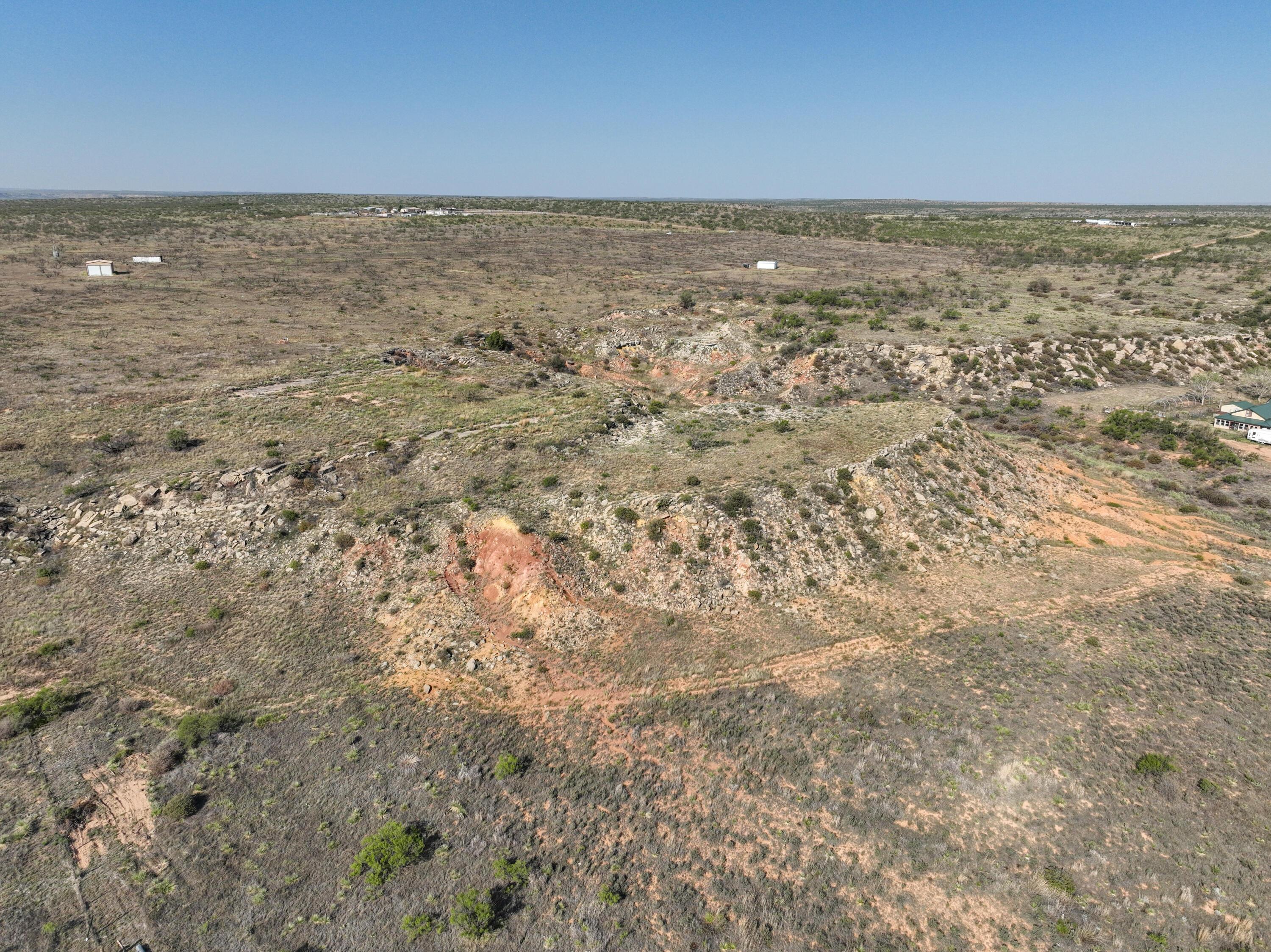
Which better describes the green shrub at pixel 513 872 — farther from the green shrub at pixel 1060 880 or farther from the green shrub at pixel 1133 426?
the green shrub at pixel 1133 426

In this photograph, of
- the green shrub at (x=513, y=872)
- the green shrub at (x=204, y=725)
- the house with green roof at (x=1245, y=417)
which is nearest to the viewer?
the green shrub at (x=513, y=872)

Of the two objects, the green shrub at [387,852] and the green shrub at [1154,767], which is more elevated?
the green shrub at [1154,767]

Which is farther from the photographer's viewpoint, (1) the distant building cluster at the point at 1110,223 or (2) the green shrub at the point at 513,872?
(1) the distant building cluster at the point at 1110,223

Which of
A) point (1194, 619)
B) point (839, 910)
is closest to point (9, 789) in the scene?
point (839, 910)

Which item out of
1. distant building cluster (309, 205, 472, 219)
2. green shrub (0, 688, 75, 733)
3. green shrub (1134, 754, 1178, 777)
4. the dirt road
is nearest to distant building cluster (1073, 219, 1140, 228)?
the dirt road

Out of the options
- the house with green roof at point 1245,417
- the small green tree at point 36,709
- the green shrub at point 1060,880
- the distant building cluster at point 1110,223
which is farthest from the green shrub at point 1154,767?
the distant building cluster at point 1110,223

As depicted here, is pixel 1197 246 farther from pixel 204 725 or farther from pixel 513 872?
pixel 204 725

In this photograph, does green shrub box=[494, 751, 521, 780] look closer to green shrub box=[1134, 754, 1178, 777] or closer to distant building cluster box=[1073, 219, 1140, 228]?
green shrub box=[1134, 754, 1178, 777]
